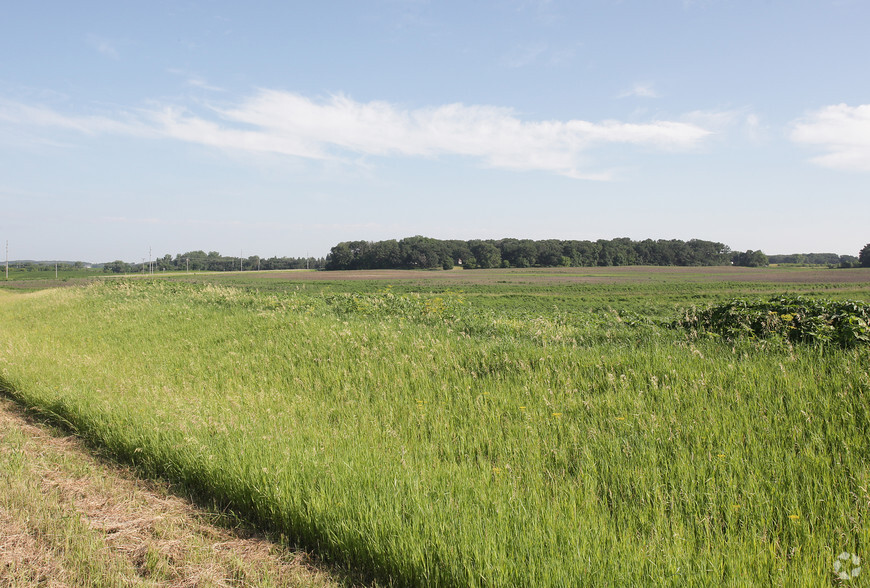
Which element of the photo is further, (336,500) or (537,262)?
(537,262)

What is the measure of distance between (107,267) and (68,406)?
189 metres

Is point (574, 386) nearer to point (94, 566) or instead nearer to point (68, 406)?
point (94, 566)

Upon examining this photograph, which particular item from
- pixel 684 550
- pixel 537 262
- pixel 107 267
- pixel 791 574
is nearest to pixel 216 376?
pixel 684 550

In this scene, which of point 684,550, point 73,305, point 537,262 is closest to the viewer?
point 684,550

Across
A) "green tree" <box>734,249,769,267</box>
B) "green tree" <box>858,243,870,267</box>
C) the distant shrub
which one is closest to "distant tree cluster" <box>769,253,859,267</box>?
"green tree" <box>734,249,769,267</box>

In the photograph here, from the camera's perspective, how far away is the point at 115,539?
3775 mm

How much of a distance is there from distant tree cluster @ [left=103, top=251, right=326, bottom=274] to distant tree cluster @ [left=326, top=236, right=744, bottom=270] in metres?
34.4

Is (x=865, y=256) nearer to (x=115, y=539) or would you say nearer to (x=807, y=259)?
(x=807, y=259)

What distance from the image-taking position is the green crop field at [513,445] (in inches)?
129

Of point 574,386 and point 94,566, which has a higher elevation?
point 574,386

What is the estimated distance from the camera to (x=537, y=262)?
133m

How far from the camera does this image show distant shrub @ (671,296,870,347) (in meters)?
7.73

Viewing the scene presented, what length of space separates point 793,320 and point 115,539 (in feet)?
33.7

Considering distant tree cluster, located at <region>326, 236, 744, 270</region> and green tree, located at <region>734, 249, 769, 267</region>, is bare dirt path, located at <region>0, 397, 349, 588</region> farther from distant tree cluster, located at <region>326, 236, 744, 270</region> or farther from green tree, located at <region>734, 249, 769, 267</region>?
green tree, located at <region>734, 249, 769, 267</region>
